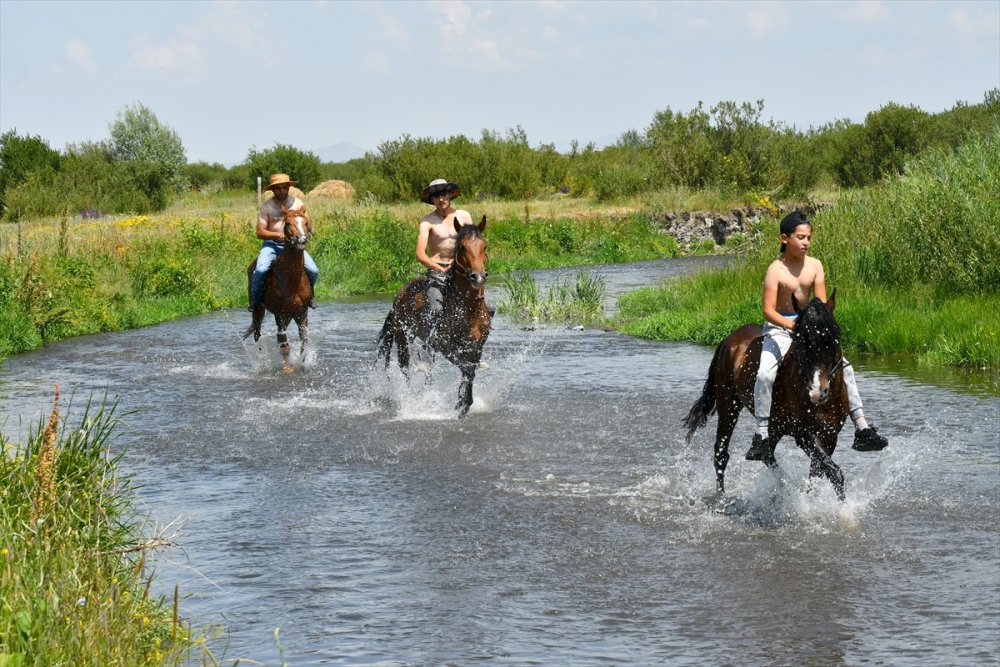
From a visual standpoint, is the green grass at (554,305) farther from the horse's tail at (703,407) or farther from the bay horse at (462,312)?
the horse's tail at (703,407)

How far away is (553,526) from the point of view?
895 centimetres

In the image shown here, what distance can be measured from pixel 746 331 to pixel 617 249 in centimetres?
3109

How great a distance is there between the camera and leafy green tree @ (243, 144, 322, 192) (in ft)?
213

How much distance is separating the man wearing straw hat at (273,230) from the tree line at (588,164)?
26.6 m

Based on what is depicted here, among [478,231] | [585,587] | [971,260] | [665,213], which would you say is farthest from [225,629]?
[665,213]

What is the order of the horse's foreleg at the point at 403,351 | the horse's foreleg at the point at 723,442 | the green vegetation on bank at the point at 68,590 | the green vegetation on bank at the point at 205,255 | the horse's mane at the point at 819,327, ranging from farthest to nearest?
1. the green vegetation on bank at the point at 205,255
2. the horse's foreleg at the point at 403,351
3. the horse's foreleg at the point at 723,442
4. the horse's mane at the point at 819,327
5. the green vegetation on bank at the point at 68,590

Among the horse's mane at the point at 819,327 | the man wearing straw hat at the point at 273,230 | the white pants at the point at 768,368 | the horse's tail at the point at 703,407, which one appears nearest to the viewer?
the horse's mane at the point at 819,327

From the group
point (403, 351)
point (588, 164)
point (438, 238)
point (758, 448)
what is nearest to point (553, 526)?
point (758, 448)

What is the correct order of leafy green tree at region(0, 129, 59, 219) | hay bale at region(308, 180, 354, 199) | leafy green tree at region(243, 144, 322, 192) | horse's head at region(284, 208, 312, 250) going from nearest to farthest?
horse's head at region(284, 208, 312, 250)
leafy green tree at region(0, 129, 59, 219)
hay bale at region(308, 180, 354, 199)
leafy green tree at region(243, 144, 322, 192)

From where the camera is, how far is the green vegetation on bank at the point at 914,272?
1702cm

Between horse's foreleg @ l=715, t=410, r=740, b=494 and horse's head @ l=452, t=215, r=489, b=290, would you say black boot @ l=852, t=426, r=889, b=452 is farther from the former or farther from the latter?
horse's head @ l=452, t=215, r=489, b=290

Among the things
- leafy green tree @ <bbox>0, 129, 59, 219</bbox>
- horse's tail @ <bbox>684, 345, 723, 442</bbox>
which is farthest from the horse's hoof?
leafy green tree @ <bbox>0, 129, 59, 219</bbox>

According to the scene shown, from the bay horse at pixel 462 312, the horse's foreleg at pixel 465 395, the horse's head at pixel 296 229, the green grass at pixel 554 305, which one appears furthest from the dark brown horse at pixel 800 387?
the green grass at pixel 554 305

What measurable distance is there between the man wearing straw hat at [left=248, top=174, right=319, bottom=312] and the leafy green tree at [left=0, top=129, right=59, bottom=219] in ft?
121
